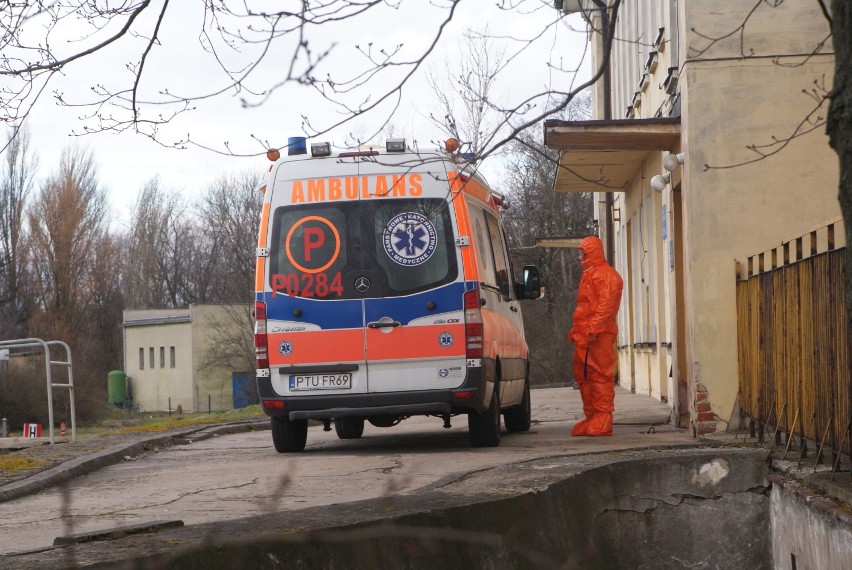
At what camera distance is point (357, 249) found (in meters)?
10.8

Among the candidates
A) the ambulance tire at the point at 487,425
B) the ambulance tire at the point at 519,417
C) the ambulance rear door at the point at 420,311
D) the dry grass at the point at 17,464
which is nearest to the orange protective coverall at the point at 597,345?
the ambulance tire at the point at 487,425

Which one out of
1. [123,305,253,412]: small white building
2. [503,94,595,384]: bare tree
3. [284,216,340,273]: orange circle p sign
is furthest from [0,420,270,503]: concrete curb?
[123,305,253,412]: small white building

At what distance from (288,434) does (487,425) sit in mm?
1840

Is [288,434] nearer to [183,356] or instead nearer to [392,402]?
[392,402]

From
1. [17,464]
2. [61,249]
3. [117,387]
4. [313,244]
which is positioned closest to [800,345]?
[313,244]

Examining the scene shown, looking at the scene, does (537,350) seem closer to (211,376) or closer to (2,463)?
(2,463)

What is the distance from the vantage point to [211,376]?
256 ft

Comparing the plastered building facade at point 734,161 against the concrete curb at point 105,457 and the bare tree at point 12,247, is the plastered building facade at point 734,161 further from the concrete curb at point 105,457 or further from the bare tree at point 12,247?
the bare tree at point 12,247

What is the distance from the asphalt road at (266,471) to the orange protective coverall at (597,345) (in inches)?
13.5

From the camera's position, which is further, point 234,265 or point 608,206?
point 234,265

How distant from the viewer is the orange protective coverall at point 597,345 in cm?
1214

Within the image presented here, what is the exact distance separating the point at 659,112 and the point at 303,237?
5654mm

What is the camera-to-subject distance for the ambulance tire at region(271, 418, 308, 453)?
11539mm

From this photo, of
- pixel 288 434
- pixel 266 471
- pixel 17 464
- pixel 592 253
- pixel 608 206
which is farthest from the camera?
pixel 608 206
